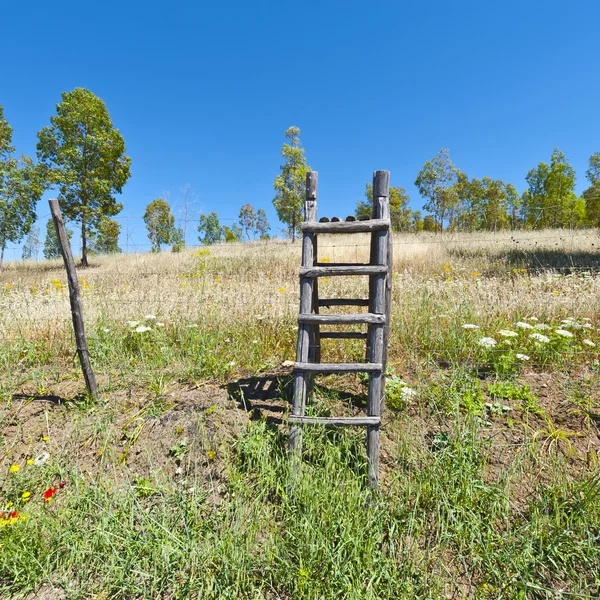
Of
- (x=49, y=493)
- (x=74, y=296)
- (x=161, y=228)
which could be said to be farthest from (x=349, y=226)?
(x=161, y=228)

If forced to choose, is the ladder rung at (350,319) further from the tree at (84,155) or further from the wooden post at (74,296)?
the tree at (84,155)

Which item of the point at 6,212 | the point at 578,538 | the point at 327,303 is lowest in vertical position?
the point at 578,538

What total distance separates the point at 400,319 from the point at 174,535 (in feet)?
11.2

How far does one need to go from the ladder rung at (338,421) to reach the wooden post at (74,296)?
6.72 ft

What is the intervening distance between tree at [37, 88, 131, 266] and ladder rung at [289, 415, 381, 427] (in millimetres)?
16816

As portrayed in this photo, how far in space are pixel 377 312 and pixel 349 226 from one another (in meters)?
0.68

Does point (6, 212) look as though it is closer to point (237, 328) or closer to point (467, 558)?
point (237, 328)

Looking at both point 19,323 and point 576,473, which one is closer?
point 576,473

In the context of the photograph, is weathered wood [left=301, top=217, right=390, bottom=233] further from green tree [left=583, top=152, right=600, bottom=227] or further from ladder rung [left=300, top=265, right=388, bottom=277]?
green tree [left=583, top=152, right=600, bottom=227]

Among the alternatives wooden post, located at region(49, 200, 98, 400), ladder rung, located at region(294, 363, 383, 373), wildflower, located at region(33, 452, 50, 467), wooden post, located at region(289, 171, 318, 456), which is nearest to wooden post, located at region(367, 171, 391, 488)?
ladder rung, located at region(294, 363, 383, 373)

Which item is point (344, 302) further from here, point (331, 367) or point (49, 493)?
point (49, 493)

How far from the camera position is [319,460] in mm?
2281

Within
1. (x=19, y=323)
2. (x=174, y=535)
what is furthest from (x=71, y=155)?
(x=174, y=535)

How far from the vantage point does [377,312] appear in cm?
233
